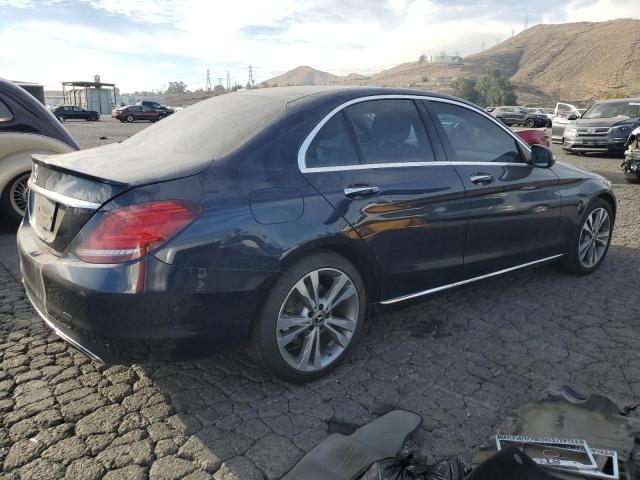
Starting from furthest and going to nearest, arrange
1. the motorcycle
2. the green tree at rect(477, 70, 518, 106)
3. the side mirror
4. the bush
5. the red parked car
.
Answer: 1. the bush
2. the green tree at rect(477, 70, 518, 106)
3. the red parked car
4. the motorcycle
5. the side mirror

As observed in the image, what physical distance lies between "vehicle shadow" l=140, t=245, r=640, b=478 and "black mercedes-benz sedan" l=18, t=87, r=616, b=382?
260mm

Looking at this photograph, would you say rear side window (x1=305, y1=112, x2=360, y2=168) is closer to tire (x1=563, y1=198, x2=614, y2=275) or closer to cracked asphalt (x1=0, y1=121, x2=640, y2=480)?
cracked asphalt (x1=0, y1=121, x2=640, y2=480)

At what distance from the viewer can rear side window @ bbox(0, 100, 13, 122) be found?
625 cm

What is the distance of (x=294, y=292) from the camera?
2953 millimetres

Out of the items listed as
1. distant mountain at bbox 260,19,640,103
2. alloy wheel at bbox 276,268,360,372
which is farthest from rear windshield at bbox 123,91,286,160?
distant mountain at bbox 260,19,640,103

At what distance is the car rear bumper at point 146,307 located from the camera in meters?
2.50

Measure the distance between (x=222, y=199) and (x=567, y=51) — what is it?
548ft

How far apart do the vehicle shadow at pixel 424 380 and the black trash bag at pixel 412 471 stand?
1.39 ft

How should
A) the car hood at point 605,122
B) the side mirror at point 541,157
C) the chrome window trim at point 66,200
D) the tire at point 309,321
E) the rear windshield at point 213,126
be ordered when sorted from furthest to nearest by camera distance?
the car hood at point 605,122 < the side mirror at point 541,157 < the rear windshield at point 213,126 < the tire at point 309,321 < the chrome window trim at point 66,200

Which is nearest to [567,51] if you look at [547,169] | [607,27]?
[607,27]

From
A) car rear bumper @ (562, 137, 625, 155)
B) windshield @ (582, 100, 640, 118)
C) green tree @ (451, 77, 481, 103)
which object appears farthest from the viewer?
green tree @ (451, 77, 481, 103)

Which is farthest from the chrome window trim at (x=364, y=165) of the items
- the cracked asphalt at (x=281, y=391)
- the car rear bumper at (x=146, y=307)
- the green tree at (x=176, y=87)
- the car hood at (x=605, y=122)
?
the green tree at (x=176, y=87)

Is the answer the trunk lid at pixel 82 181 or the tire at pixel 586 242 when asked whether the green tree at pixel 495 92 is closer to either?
the tire at pixel 586 242

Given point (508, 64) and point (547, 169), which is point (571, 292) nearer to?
point (547, 169)
